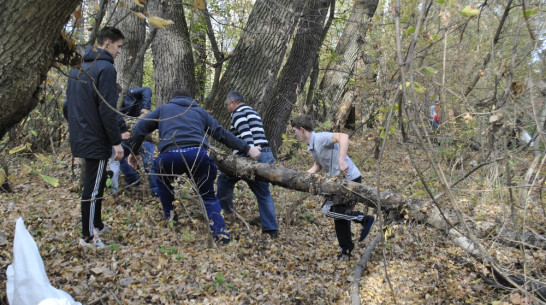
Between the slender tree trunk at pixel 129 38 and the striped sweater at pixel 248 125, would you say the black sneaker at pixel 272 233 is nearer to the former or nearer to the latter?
the striped sweater at pixel 248 125

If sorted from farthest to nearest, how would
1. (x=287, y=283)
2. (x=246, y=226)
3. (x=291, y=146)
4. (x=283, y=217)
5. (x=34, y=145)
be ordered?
(x=291, y=146)
(x=34, y=145)
(x=283, y=217)
(x=246, y=226)
(x=287, y=283)

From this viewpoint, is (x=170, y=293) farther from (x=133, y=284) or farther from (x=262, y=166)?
(x=262, y=166)

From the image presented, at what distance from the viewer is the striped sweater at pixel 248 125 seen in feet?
18.3

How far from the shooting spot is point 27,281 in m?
2.61

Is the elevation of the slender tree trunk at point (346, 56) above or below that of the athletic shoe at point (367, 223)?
above

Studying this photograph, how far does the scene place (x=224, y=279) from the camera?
4.04 metres

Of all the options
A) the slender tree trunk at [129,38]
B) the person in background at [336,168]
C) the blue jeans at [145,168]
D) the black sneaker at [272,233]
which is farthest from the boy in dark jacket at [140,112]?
the person in background at [336,168]

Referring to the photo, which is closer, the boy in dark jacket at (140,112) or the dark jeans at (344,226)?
the dark jeans at (344,226)

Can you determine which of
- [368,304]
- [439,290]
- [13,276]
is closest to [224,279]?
[368,304]

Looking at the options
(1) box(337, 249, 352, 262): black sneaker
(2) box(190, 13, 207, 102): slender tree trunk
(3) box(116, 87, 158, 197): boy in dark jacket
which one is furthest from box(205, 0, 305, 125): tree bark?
(1) box(337, 249, 352, 262): black sneaker

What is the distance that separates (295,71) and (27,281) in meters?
6.42

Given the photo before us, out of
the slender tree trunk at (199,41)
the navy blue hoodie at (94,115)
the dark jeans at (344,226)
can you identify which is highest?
the slender tree trunk at (199,41)

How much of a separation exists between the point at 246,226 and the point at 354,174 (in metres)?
1.68

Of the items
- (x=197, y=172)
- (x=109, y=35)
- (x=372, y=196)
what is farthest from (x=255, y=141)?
(x=109, y=35)
